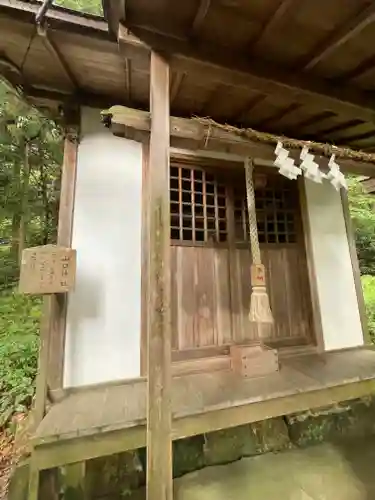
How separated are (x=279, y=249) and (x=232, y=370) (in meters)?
1.85

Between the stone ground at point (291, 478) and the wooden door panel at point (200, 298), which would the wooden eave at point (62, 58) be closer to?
the wooden door panel at point (200, 298)

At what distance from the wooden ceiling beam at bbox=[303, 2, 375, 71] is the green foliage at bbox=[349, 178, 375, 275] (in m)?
6.38

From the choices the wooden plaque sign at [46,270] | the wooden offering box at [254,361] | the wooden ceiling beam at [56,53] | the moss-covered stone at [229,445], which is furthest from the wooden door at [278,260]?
the wooden ceiling beam at [56,53]

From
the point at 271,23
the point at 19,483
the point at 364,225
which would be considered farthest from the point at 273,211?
the point at 364,225

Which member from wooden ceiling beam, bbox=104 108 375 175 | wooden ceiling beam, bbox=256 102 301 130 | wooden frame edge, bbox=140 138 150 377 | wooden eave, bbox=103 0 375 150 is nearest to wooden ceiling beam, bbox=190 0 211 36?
wooden eave, bbox=103 0 375 150

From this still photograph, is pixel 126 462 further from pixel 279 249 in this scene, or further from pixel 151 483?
pixel 279 249

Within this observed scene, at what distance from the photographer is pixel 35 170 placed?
228 inches

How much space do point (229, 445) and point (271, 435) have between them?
58cm

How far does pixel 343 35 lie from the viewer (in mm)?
2154

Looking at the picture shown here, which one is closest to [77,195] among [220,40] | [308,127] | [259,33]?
[220,40]

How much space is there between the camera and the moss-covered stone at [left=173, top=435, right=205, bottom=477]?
290cm

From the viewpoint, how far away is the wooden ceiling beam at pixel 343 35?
6.49 ft

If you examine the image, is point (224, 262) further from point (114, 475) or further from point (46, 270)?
point (114, 475)

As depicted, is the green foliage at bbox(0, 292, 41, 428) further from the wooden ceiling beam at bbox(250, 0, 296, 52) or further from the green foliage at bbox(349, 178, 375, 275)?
the green foliage at bbox(349, 178, 375, 275)
